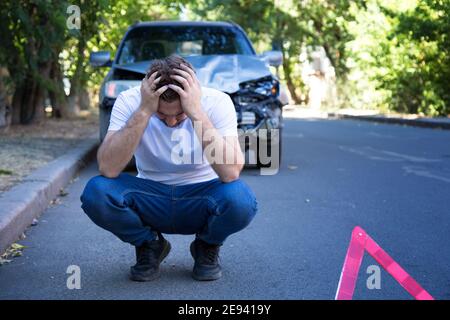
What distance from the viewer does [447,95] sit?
21391 mm

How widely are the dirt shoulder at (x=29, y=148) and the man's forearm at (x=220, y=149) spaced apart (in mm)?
3072

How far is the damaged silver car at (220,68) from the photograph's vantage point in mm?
8242

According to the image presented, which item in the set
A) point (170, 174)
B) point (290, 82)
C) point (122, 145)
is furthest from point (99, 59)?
point (290, 82)

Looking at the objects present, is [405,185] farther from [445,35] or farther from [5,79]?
[445,35]

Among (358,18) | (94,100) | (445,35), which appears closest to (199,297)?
(445,35)

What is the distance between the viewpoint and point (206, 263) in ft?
13.3

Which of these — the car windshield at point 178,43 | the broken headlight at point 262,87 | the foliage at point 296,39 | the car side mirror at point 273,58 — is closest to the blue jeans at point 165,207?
the broken headlight at point 262,87

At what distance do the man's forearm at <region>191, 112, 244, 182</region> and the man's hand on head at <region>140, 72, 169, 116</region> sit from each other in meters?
0.21

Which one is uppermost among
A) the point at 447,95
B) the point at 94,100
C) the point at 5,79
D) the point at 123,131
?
the point at 123,131

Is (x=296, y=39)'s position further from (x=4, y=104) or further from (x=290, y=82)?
(x=4, y=104)

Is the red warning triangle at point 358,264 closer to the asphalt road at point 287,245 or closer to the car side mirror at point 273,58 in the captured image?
the asphalt road at point 287,245

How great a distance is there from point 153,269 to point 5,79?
10.4 metres

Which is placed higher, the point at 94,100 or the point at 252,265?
the point at 252,265

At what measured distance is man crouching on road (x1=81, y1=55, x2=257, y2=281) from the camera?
3740 mm
